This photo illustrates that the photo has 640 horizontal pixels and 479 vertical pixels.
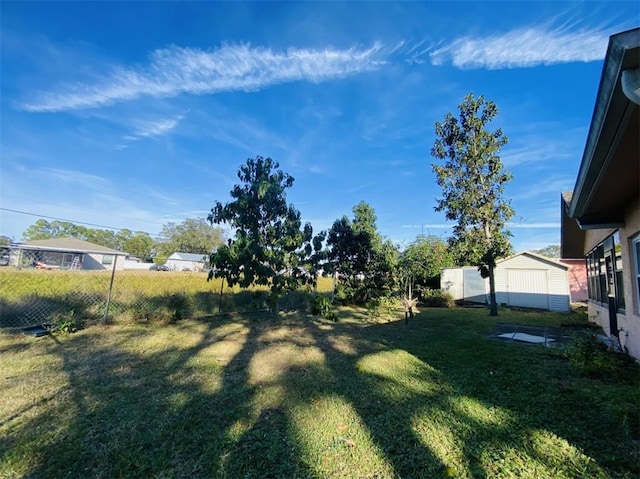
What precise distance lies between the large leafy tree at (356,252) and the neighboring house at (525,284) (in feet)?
21.9

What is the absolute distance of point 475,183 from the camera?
12828 millimetres

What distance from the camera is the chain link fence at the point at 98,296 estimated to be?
6484 millimetres

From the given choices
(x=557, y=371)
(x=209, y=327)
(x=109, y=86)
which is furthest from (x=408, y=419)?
(x=109, y=86)

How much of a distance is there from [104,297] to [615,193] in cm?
1060

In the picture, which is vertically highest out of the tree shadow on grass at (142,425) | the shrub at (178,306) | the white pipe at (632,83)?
the white pipe at (632,83)

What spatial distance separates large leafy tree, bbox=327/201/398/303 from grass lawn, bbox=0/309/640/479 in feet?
27.2

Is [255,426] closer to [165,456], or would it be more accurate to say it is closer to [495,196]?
[165,456]

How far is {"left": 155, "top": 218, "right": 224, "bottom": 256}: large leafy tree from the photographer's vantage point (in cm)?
5678

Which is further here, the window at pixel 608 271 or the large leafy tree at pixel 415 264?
the large leafy tree at pixel 415 264

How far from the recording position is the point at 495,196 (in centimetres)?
1273

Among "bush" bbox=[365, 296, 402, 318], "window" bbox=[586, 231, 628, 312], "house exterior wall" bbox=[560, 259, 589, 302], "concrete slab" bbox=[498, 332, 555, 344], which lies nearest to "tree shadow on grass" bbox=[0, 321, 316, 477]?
"concrete slab" bbox=[498, 332, 555, 344]

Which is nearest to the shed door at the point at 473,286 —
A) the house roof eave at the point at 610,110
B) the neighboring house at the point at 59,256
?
the house roof eave at the point at 610,110

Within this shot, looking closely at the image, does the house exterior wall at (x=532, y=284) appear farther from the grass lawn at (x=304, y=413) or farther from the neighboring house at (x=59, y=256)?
the neighboring house at (x=59, y=256)

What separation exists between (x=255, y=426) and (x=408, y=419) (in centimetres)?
150
